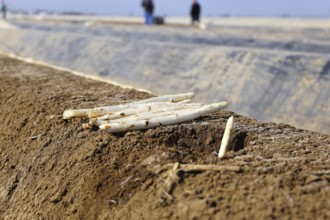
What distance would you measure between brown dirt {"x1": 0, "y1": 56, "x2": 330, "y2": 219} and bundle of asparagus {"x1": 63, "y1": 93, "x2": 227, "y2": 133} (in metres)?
0.07

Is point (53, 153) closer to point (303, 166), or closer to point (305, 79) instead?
point (303, 166)

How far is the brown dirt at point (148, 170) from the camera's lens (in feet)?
9.87

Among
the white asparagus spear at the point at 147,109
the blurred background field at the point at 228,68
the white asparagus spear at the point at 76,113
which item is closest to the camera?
the white asparagus spear at the point at 147,109

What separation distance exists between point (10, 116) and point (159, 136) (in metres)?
2.28

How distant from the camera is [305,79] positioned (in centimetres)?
985

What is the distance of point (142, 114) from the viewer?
4.45 meters

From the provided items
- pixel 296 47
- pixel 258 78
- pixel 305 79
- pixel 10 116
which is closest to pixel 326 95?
pixel 305 79

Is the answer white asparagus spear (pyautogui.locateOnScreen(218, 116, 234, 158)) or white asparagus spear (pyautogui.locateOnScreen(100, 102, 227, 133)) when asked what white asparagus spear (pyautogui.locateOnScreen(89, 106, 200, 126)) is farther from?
white asparagus spear (pyautogui.locateOnScreen(218, 116, 234, 158))

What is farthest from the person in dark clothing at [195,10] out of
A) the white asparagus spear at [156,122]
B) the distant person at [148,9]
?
the white asparagus spear at [156,122]

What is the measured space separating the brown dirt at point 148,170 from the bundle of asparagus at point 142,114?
0.24ft

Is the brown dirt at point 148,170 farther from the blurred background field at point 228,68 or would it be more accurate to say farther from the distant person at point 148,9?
the distant person at point 148,9

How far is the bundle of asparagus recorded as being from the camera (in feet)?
13.9

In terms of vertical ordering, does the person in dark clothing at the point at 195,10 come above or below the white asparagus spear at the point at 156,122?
below

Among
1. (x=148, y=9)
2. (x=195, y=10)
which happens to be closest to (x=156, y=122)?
(x=195, y=10)
